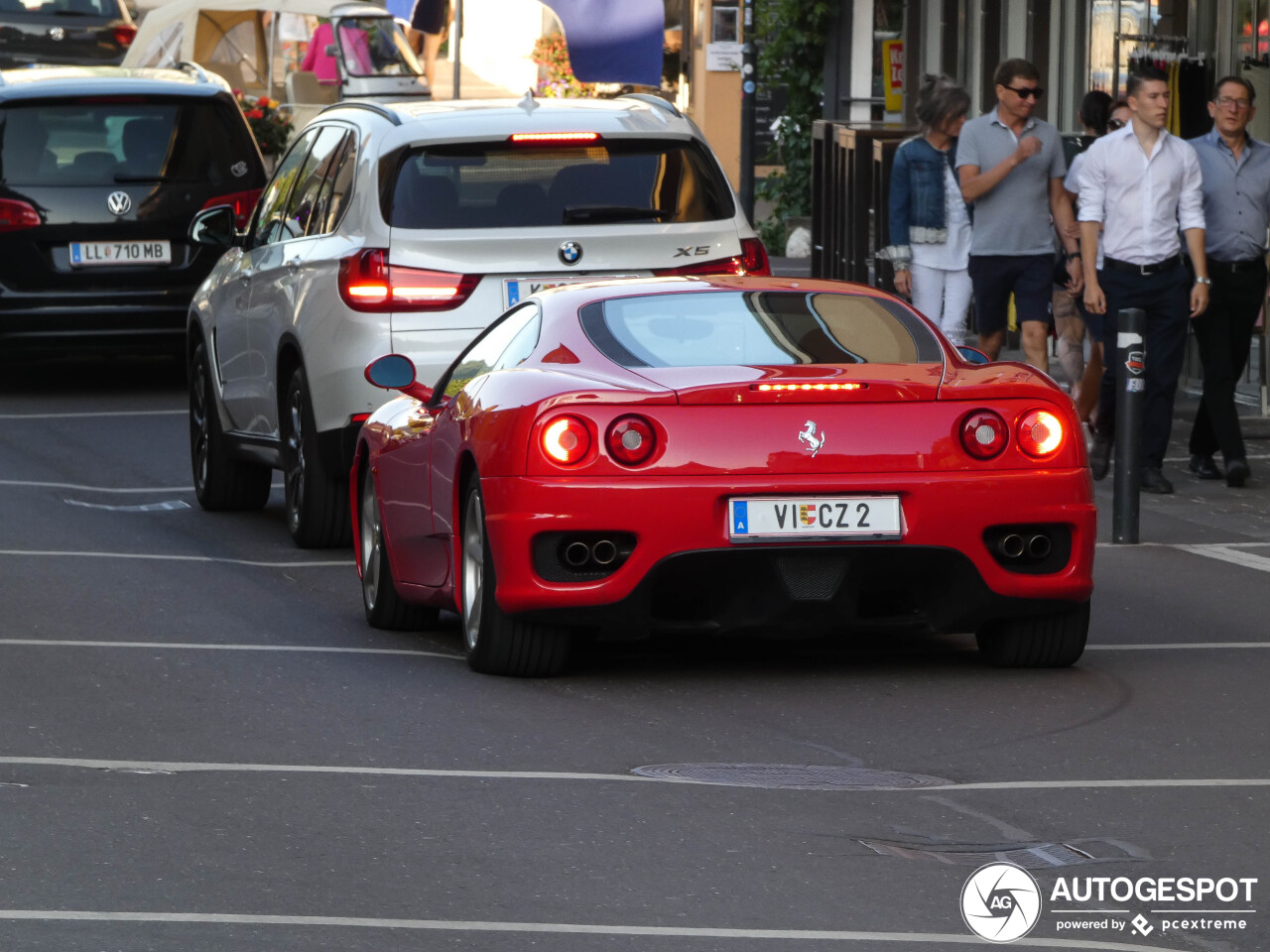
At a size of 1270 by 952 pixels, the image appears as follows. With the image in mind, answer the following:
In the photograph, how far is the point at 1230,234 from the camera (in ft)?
43.9

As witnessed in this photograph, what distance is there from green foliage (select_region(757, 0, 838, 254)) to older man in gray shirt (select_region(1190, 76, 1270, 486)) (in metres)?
16.1

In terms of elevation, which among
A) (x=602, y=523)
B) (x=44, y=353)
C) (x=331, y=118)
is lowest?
(x=44, y=353)

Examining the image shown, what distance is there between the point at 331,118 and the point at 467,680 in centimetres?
470

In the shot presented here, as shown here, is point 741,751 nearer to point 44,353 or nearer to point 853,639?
point 853,639

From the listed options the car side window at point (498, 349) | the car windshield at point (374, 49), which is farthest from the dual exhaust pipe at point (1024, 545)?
the car windshield at point (374, 49)

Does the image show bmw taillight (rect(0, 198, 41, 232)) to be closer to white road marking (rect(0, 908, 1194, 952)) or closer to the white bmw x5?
the white bmw x5

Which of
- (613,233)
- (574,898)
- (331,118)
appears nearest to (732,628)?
(574,898)

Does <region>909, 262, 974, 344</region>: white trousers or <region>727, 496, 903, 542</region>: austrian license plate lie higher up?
<region>727, 496, 903, 542</region>: austrian license plate

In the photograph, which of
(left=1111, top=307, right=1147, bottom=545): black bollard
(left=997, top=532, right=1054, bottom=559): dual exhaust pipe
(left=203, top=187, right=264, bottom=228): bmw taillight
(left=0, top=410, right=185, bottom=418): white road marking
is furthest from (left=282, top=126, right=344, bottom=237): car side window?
(left=203, top=187, right=264, bottom=228): bmw taillight

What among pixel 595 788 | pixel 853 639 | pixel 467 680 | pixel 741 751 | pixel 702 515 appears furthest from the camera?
pixel 853 639

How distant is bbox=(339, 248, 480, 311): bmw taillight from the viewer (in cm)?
1088

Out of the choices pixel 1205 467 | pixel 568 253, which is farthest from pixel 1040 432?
pixel 1205 467

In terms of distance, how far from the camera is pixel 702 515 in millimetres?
7746

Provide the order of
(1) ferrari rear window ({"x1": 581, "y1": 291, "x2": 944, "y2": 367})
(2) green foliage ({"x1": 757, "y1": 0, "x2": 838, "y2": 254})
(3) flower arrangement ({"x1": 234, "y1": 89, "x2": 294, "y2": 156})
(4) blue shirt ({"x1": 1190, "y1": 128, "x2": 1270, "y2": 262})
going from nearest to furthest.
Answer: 1. (1) ferrari rear window ({"x1": 581, "y1": 291, "x2": 944, "y2": 367})
2. (4) blue shirt ({"x1": 1190, "y1": 128, "x2": 1270, "y2": 262})
3. (3) flower arrangement ({"x1": 234, "y1": 89, "x2": 294, "y2": 156})
4. (2) green foliage ({"x1": 757, "y1": 0, "x2": 838, "y2": 254})
